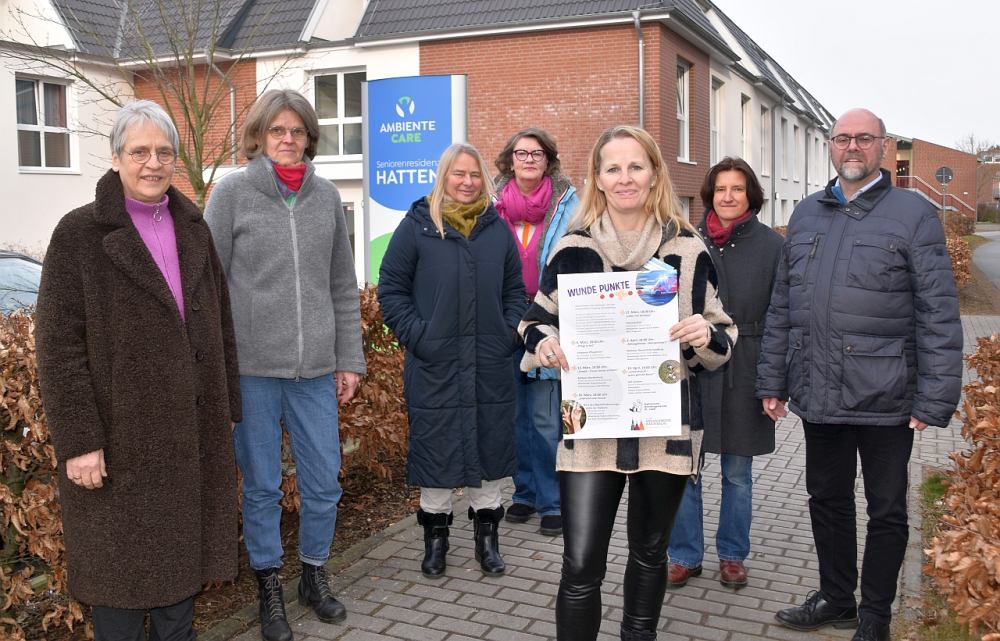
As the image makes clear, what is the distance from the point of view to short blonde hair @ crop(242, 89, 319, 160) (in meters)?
3.91

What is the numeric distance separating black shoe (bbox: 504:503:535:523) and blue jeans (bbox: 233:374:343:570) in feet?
5.38

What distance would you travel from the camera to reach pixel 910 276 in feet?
11.7

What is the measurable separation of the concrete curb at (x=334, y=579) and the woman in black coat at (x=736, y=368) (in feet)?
5.48

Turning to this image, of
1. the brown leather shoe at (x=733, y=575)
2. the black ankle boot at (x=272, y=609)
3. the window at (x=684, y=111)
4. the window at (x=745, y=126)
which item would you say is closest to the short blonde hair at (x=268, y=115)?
the black ankle boot at (x=272, y=609)

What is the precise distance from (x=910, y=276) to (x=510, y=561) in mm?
2529

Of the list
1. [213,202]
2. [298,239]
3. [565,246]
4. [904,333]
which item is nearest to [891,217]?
[904,333]

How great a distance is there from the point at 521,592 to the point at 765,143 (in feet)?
Result: 95.7

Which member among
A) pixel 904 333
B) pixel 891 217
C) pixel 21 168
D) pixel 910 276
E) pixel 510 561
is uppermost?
pixel 21 168

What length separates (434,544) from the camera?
15.4 ft

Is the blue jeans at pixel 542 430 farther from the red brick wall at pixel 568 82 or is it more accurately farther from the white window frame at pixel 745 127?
the white window frame at pixel 745 127

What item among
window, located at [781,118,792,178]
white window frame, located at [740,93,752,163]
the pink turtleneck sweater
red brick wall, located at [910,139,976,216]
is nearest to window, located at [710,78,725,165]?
white window frame, located at [740,93,752,163]

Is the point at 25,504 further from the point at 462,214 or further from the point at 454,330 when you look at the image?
the point at 462,214

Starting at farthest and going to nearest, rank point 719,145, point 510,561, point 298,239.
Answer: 1. point 719,145
2. point 510,561
3. point 298,239

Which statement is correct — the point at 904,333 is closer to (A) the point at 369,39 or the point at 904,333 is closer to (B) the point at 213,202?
(B) the point at 213,202
